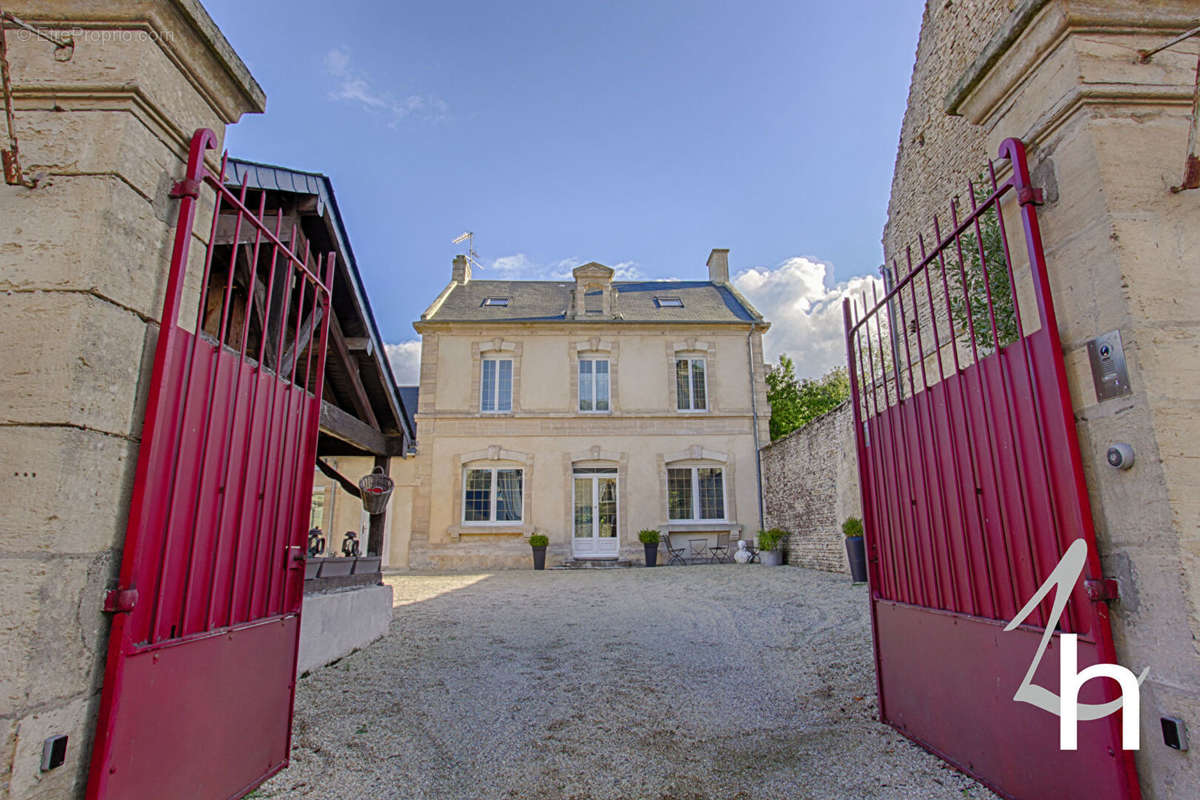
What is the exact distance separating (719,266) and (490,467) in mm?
8820

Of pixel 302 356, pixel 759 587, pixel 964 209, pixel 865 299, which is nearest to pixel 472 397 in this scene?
pixel 759 587

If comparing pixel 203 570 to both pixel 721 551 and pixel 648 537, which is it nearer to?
pixel 648 537

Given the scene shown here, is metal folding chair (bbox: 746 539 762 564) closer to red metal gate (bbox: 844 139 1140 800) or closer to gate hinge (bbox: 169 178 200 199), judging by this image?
red metal gate (bbox: 844 139 1140 800)

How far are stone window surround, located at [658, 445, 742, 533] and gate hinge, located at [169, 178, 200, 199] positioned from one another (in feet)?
41.3

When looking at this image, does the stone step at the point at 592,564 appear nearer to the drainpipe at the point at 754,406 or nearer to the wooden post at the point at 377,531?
the drainpipe at the point at 754,406

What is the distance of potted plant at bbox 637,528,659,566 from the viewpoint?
44.3ft

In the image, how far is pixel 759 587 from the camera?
349 inches

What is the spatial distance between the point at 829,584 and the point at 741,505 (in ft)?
18.4

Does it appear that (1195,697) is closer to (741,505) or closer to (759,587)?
(759,587)

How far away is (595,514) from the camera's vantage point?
14133mm

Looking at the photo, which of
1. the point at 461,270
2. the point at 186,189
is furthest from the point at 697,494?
the point at 186,189

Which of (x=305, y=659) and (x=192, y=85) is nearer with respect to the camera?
(x=192, y=85)

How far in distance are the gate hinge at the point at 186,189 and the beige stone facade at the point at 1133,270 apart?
115 inches

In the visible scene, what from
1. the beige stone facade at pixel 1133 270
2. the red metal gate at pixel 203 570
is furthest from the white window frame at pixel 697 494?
the beige stone facade at pixel 1133 270
